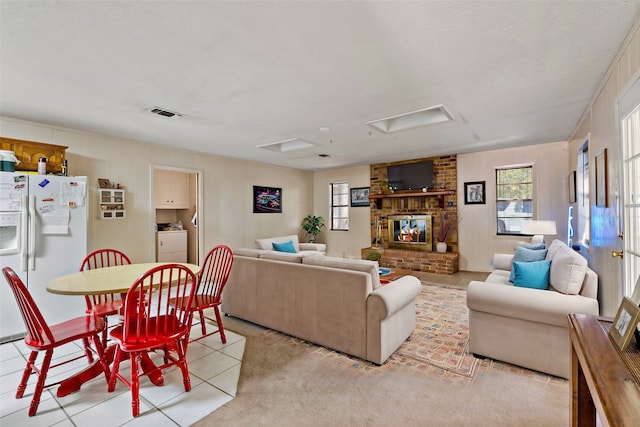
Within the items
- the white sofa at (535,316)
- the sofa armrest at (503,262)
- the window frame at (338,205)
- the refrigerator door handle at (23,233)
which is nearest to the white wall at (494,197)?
the sofa armrest at (503,262)

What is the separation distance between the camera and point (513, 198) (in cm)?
557

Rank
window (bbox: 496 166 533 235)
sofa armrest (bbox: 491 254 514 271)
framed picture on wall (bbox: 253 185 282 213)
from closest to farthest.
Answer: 1. sofa armrest (bbox: 491 254 514 271)
2. window (bbox: 496 166 533 235)
3. framed picture on wall (bbox: 253 185 282 213)

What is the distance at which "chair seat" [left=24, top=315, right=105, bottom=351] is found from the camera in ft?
6.16

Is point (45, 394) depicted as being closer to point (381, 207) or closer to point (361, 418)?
point (361, 418)

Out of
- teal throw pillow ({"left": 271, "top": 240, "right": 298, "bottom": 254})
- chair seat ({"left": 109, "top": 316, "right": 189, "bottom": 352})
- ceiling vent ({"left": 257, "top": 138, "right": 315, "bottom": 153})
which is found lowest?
chair seat ({"left": 109, "top": 316, "right": 189, "bottom": 352})

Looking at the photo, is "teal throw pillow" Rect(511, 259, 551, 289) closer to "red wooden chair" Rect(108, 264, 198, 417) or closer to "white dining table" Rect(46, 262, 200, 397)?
"red wooden chair" Rect(108, 264, 198, 417)

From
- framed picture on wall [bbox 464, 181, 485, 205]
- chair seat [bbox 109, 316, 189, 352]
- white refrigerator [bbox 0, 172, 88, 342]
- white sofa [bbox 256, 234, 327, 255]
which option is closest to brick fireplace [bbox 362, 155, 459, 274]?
framed picture on wall [bbox 464, 181, 485, 205]

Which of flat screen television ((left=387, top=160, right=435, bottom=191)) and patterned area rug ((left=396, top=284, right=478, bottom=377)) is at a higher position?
flat screen television ((left=387, top=160, right=435, bottom=191))

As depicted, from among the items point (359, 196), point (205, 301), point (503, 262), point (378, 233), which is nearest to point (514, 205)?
point (503, 262)

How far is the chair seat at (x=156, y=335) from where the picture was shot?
6.13 feet

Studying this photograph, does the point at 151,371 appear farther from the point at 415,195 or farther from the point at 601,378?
the point at 415,195

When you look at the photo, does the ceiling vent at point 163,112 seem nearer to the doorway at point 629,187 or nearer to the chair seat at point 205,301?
the chair seat at point 205,301

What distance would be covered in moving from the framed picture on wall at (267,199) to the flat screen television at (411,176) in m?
2.71

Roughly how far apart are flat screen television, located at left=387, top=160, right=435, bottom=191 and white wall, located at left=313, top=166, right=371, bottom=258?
2.47ft
